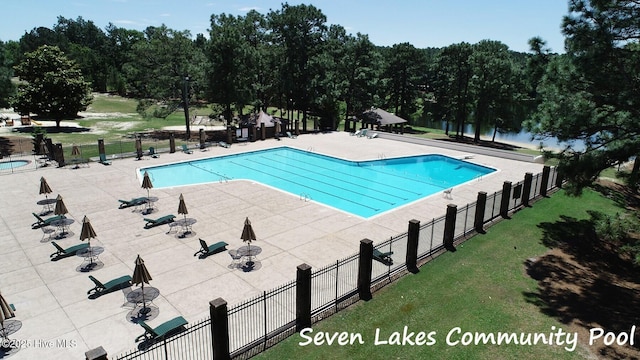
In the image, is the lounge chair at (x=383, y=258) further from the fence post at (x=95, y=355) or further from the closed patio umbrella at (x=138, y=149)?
the closed patio umbrella at (x=138, y=149)

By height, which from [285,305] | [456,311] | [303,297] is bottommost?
[456,311]

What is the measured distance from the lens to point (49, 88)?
142 ft

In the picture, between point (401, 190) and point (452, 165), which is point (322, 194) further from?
point (452, 165)

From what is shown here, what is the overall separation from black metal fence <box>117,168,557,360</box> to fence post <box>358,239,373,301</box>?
0.94 ft

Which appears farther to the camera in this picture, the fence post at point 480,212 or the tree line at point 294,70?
the tree line at point 294,70

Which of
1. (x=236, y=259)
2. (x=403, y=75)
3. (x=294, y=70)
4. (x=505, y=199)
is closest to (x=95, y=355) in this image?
(x=236, y=259)

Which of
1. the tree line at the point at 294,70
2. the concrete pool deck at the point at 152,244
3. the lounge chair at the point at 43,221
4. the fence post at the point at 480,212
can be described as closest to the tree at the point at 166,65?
the tree line at the point at 294,70

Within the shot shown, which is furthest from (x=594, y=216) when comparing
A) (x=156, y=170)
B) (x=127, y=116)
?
(x=127, y=116)

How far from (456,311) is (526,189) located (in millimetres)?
13007

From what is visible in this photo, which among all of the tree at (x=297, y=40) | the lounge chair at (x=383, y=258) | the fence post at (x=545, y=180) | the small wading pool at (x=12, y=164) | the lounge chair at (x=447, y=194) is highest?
the tree at (x=297, y=40)

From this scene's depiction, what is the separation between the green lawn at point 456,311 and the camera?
11031 mm

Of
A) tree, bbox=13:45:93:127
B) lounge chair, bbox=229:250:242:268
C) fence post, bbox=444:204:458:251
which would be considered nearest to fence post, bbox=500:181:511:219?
fence post, bbox=444:204:458:251

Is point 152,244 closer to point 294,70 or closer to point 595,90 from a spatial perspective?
point 595,90

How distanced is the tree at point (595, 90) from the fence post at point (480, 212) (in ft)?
12.3
